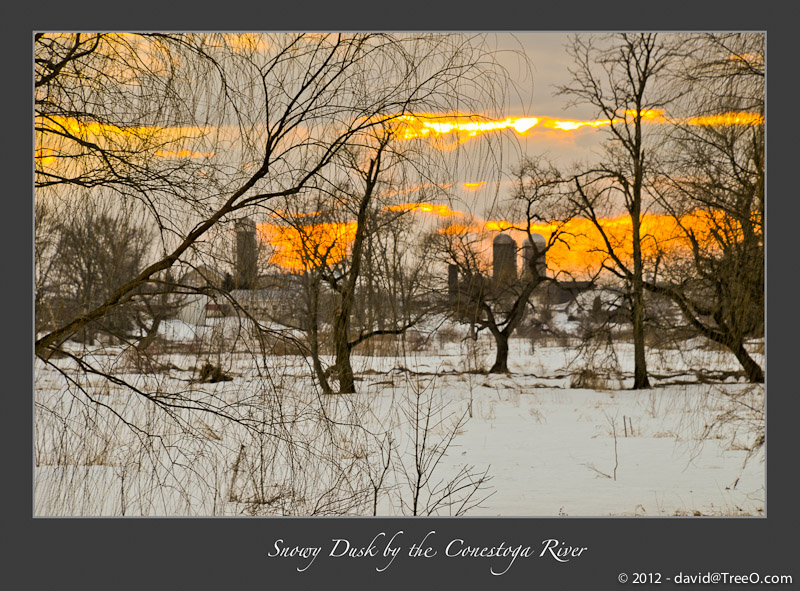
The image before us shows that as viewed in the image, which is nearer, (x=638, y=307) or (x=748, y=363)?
(x=748, y=363)

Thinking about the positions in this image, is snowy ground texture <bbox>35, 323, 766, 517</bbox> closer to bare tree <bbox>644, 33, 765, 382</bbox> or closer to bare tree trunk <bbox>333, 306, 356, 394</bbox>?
bare tree trunk <bbox>333, 306, 356, 394</bbox>

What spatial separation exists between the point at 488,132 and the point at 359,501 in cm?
174

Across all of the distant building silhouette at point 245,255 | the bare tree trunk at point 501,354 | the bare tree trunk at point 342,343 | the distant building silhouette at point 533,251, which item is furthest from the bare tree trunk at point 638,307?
the distant building silhouette at point 245,255

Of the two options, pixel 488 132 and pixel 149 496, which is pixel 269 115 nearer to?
pixel 488 132

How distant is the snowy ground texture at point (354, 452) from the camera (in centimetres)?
270

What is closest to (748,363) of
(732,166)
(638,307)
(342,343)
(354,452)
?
(732,166)

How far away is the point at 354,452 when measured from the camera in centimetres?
291

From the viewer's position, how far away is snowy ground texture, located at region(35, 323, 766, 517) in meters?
2.70

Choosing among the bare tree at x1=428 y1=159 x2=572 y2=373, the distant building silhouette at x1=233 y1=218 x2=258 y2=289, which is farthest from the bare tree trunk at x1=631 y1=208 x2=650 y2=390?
the distant building silhouette at x1=233 y1=218 x2=258 y2=289

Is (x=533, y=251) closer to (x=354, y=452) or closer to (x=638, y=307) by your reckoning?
(x=638, y=307)

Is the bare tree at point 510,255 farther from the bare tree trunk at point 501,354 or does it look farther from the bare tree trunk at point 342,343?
the bare tree trunk at point 342,343

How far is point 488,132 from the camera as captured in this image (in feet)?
9.36

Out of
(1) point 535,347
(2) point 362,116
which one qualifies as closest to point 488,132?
(2) point 362,116

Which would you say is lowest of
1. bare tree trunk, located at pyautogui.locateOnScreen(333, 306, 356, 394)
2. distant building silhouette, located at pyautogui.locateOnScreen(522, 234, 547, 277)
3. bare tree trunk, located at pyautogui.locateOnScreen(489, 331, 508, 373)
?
bare tree trunk, located at pyautogui.locateOnScreen(489, 331, 508, 373)
